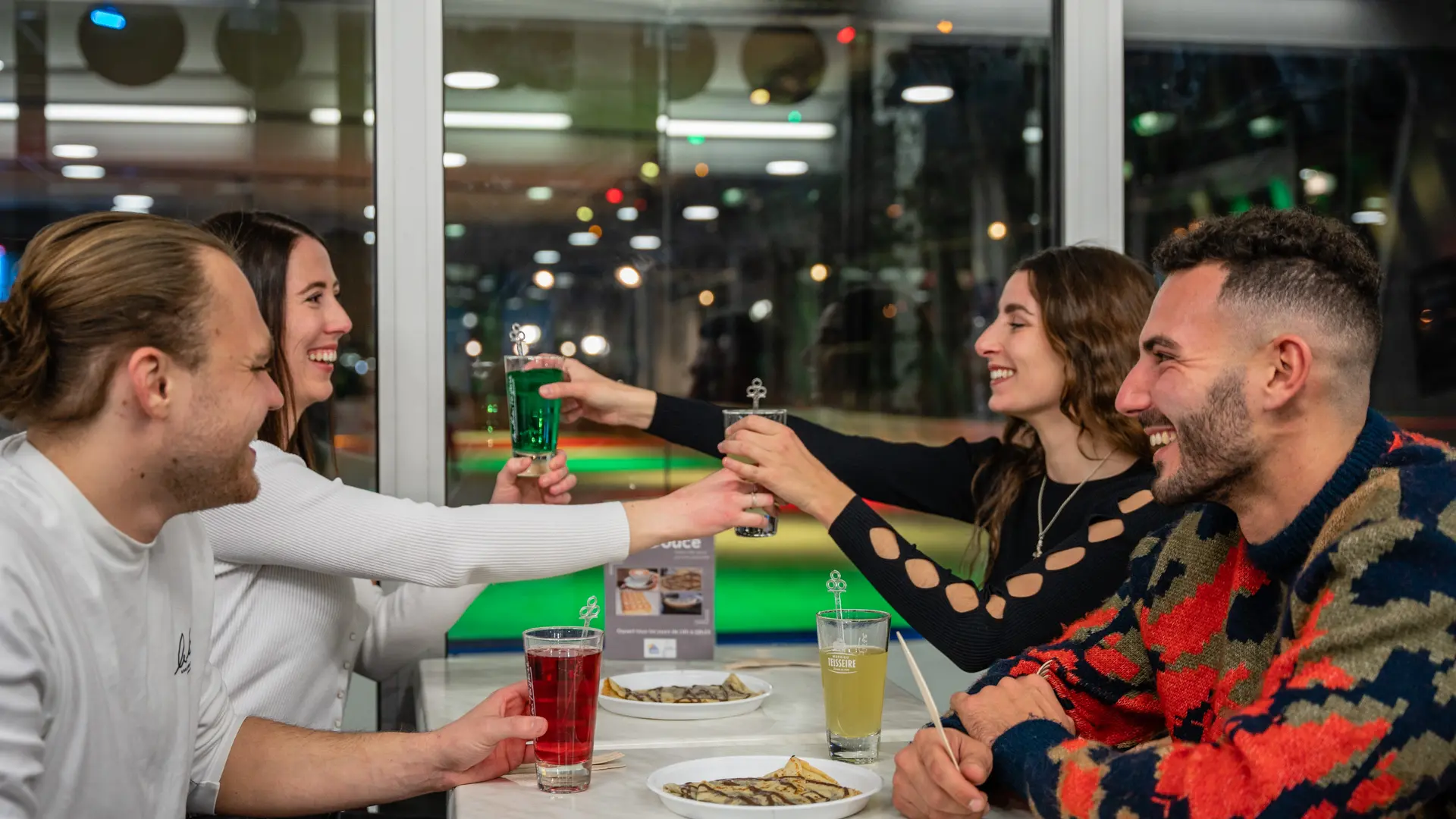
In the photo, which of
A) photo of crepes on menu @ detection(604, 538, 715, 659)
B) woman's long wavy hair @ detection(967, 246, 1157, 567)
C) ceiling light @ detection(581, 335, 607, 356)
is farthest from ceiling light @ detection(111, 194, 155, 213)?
woman's long wavy hair @ detection(967, 246, 1157, 567)

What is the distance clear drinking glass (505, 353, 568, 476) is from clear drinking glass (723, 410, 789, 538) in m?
0.35

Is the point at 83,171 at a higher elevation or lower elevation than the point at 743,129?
lower

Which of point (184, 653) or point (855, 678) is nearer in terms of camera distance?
point (184, 653)

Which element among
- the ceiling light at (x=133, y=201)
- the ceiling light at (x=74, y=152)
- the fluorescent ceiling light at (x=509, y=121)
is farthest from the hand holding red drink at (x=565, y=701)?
the ceiling light at (x=74, y=152)

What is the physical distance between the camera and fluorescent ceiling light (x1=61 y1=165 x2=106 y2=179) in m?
2.99

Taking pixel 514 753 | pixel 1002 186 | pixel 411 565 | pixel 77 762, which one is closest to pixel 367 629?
pixel 411 565

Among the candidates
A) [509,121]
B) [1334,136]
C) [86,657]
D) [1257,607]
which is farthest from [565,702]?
[1334,136]

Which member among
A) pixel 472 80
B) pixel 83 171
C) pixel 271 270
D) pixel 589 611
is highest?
pixel 472 80

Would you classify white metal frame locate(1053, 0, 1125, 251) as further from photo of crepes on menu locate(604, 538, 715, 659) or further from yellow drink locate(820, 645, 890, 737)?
yellow drink locate(820, 645, 890, 737)

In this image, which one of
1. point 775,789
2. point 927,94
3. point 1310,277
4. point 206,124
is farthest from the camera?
point 927,94

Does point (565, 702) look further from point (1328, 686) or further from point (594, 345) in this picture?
point (594, 345)

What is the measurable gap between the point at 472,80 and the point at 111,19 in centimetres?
83

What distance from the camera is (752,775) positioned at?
160cm

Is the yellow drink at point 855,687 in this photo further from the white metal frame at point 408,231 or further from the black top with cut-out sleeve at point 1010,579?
the white metal frame at point 408,231
